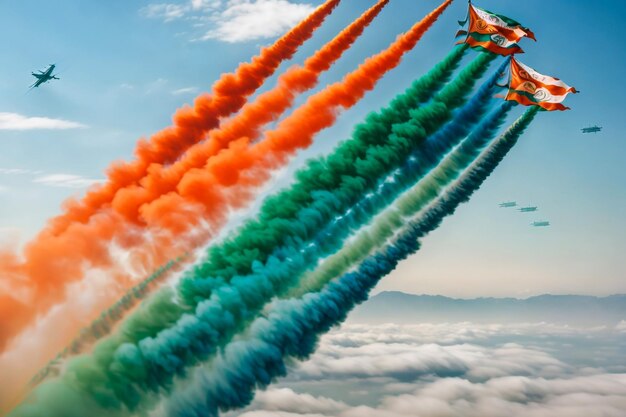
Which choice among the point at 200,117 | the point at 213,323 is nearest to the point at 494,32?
the point at 200,117

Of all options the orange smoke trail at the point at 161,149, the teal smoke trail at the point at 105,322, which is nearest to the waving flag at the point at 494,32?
the orange smoke trail at the point at 161,149

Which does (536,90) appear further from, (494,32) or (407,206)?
(407,206)

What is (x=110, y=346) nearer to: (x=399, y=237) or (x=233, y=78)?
(x=399, y=237)

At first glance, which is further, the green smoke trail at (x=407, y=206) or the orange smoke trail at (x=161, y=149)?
the orange smoke trail at (x=161, y=149)

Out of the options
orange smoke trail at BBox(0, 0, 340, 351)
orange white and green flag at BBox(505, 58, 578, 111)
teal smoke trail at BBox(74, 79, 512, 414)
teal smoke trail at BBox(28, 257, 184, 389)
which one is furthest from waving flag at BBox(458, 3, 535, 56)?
teal smoke trail at BBox(28, 257, 184, 389)

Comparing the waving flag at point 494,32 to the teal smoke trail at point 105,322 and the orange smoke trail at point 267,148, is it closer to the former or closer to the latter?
the orange smoke trail at point 267,148

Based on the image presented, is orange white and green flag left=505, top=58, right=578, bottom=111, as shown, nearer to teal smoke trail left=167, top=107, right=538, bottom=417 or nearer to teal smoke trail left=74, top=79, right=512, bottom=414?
teal smoke trail left=167, top=107, right=538, bottom=417
